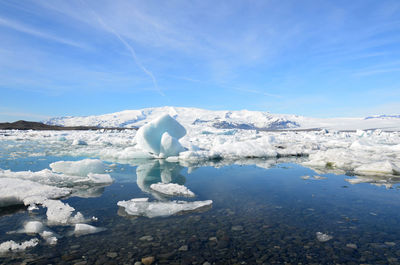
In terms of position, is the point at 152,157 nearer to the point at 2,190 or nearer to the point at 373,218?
the point at 2,190

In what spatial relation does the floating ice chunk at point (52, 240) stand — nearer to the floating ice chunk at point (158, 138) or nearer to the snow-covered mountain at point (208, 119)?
the floating ice chunk at point (158, 138)

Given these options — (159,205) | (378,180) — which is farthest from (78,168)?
(378,180)

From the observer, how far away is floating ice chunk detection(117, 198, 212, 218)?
385cm

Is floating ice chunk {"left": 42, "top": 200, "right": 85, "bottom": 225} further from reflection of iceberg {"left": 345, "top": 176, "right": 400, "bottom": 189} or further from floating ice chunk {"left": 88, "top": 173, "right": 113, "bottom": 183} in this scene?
reflection of iceberg {"left": 345, "top": 176, "right": 400, "bottom": 189}

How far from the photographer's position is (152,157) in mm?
11023

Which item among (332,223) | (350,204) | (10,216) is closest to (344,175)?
(350,204)

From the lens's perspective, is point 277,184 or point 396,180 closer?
point 277,184

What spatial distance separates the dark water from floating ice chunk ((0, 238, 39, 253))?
0.36 feet

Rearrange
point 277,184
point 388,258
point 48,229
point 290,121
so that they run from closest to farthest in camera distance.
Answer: point 388,258 < point 48,229 < point 277,184 < point 290,121

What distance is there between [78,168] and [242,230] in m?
5.30

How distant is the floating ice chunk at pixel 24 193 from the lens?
4141 millimetres

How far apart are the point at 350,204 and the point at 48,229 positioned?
489 cm

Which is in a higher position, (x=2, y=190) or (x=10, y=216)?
(x=2, y=190)

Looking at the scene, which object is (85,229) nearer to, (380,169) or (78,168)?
(78,168)
